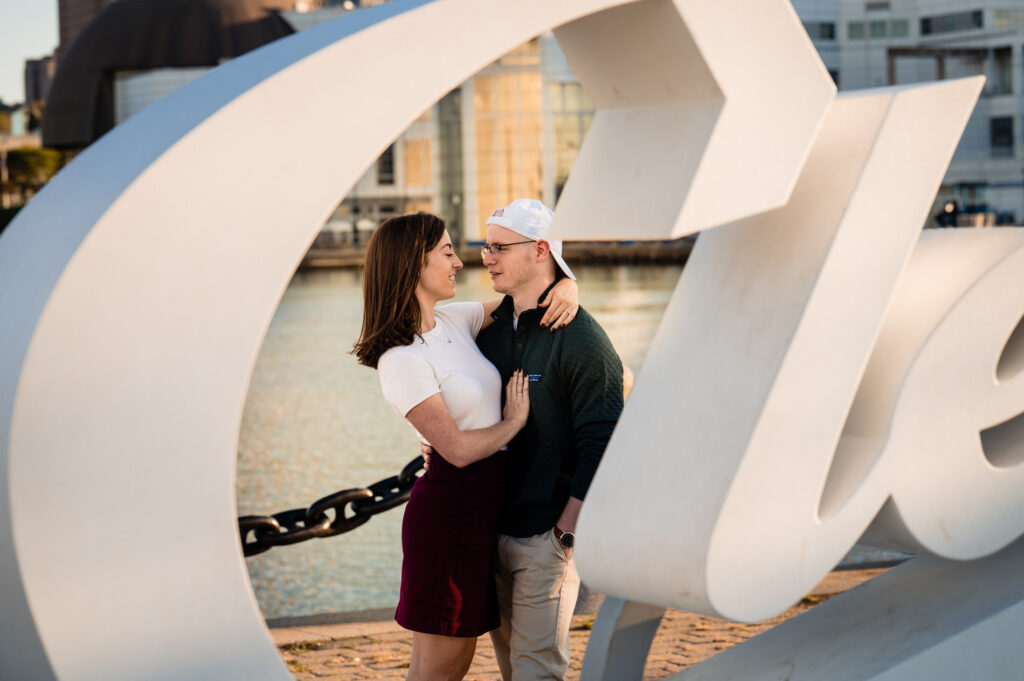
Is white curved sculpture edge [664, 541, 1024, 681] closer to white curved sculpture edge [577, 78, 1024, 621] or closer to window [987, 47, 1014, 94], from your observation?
white curved sculpture edge [577, 78, 1024, 621]

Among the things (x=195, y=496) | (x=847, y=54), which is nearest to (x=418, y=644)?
(x=195, y=496)

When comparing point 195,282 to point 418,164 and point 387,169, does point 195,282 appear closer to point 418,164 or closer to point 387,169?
point 418,164

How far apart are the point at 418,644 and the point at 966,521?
1.65 meters

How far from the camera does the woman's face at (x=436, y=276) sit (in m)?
3.72

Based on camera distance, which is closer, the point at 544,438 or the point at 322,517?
the point at 544,438

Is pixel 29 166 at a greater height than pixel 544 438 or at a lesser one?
lesser

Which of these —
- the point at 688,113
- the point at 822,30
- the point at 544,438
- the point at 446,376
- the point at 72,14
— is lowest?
the point at 544,438

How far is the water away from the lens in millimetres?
8398

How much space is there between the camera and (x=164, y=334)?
270 centimetres

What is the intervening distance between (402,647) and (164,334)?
3713 millimetres

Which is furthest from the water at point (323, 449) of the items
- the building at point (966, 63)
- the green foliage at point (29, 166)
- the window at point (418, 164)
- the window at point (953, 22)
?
the green foliage at point (29, 166)

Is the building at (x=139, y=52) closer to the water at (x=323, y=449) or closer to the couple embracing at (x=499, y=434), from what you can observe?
the water at (x=323, y=449)

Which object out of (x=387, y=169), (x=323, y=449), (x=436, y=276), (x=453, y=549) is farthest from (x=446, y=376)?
(x=387, y=169)

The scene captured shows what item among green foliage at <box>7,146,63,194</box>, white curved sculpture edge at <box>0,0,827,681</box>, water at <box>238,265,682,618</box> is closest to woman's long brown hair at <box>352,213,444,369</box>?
white curved sculpture edge at <box>0,0,827,681</box>
